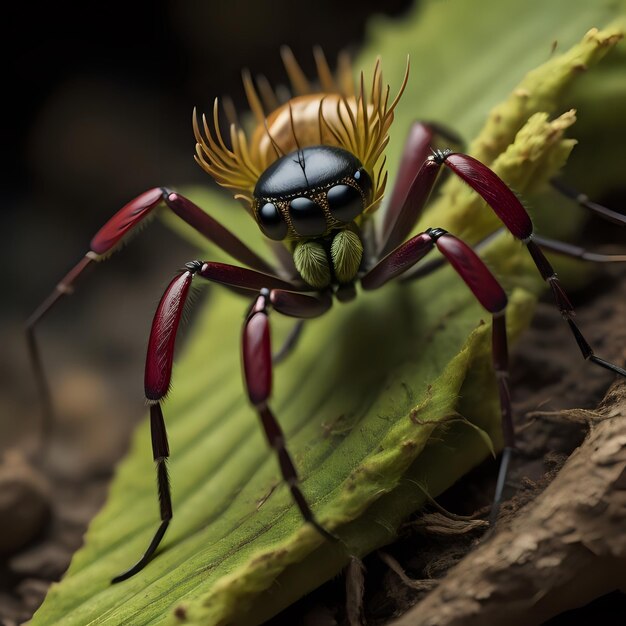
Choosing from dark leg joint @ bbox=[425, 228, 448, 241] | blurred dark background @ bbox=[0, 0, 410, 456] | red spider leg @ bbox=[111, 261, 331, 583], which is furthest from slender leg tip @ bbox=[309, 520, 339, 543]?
blurred dark background @ bbox=[0, 0, 410, 456]

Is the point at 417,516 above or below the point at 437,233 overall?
below

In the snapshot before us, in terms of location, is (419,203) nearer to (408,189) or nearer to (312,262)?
(408,189)

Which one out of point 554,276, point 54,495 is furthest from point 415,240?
point 54,495

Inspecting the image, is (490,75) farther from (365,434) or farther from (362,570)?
(362,570)

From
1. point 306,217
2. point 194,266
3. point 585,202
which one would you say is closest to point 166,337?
point 194,266

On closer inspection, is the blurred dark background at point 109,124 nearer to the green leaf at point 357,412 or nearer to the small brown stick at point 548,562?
the green leaf at point 357,412

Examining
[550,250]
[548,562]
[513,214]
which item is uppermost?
[513,214]

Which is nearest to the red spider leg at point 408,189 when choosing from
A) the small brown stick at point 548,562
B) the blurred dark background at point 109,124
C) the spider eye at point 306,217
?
the spider eye at point 306,217
